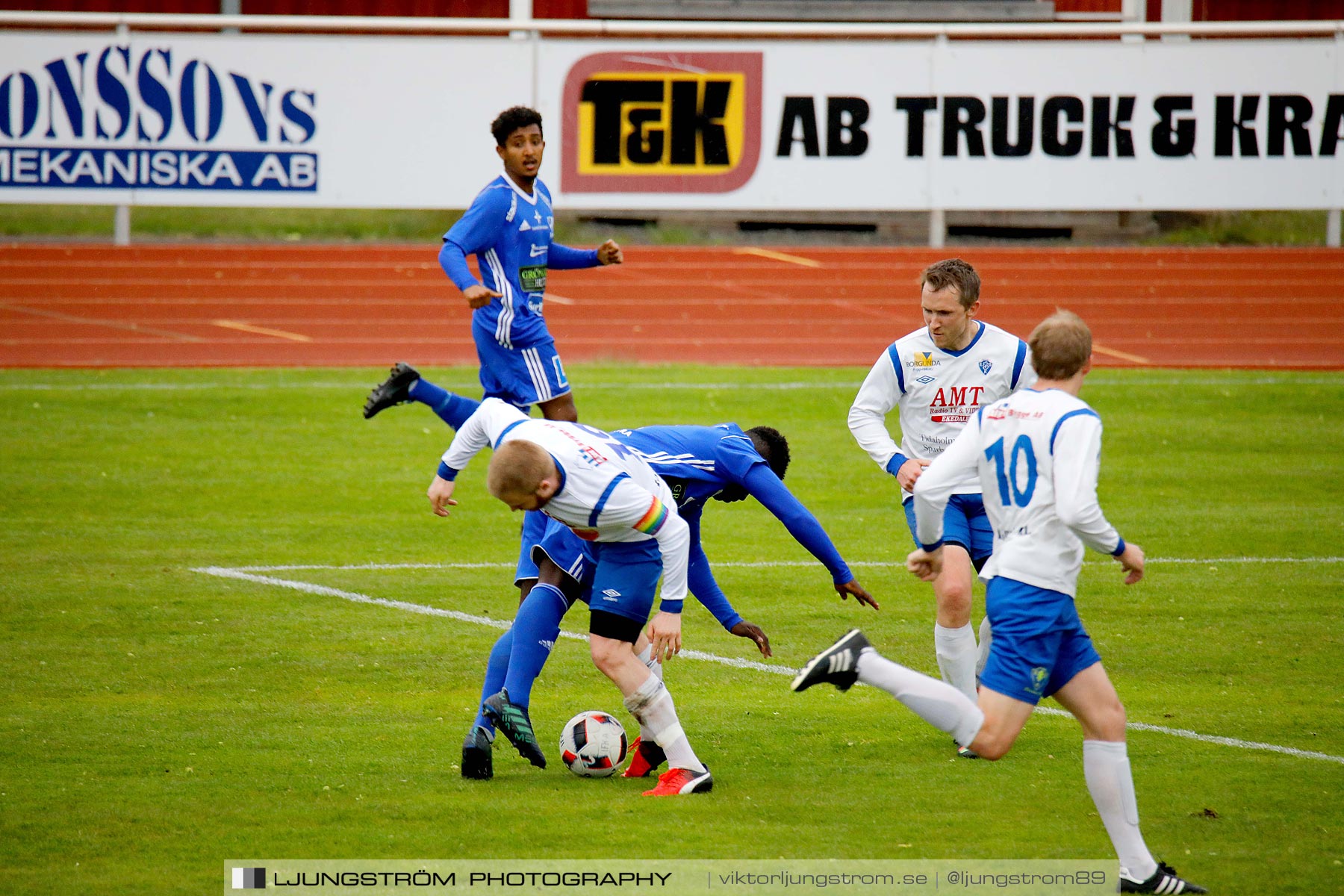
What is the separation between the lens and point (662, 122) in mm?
19625

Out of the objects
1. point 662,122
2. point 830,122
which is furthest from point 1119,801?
point 662,122

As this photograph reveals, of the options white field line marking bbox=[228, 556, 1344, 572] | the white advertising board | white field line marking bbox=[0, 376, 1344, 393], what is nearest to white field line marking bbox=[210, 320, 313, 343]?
the white advertising board

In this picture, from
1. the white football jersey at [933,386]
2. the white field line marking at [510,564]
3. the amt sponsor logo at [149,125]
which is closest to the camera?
the white football jersey at [933,386]

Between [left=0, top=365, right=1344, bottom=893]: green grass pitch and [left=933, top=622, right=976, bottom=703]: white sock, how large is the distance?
0.30m

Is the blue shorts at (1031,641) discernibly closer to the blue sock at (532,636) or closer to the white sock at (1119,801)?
the white sock at (1119,801)

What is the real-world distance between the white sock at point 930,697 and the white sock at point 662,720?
3.64 ft

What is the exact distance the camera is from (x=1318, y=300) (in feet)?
61.7

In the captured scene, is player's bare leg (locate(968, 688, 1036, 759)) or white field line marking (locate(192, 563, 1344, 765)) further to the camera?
white field line marking (locate(192, 563, 1344, 765))

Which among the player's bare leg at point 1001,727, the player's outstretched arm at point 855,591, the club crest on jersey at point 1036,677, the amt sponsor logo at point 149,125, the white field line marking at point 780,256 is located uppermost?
the amt sponsor logo at point 149,125

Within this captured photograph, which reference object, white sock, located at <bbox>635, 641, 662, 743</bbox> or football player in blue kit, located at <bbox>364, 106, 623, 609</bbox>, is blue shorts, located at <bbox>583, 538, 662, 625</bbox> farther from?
football player in blue kit, located at <bbox>364, 106, 623, 609</bbox>

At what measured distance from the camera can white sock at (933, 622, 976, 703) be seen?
20.8 ft

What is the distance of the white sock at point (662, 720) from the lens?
5.54m

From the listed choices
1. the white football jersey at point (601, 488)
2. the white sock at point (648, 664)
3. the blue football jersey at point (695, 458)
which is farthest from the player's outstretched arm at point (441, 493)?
the white sock at point (648, 664)

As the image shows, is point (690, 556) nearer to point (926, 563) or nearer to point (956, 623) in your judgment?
point (956, 623)
